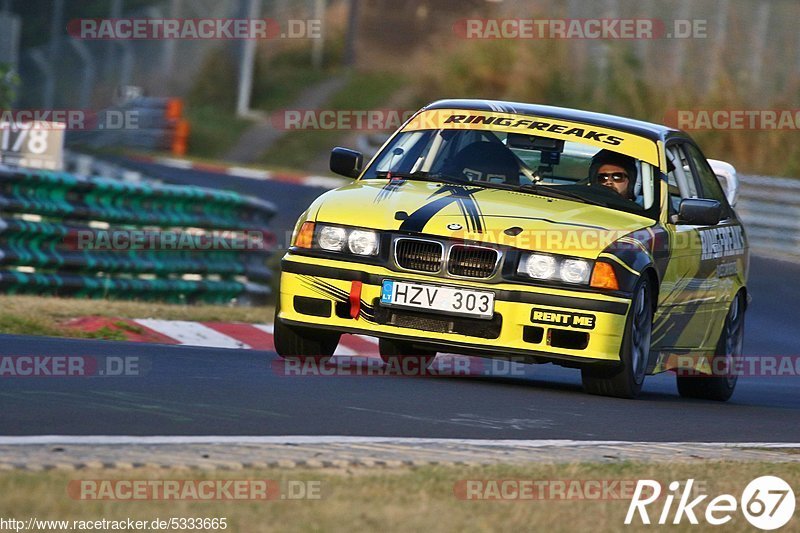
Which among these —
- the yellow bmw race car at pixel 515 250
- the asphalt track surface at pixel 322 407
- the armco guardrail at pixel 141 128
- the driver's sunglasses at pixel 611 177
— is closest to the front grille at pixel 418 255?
the yellow bmw race car at pixel 515 250

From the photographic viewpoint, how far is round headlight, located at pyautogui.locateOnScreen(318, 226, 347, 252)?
8383 mm

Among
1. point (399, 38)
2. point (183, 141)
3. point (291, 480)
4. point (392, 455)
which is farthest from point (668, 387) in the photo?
point (399, 38)

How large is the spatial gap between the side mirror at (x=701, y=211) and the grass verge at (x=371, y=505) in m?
3.50

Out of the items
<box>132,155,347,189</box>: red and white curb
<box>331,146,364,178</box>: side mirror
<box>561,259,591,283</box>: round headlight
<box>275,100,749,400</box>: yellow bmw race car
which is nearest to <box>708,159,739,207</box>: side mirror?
<box>275,100,749,400</box>: yellow bmw race car

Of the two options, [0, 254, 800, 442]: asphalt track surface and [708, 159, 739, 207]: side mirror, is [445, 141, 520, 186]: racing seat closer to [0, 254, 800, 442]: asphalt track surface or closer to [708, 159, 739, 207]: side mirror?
[0, 254, 800, 442]: asphalt track surface

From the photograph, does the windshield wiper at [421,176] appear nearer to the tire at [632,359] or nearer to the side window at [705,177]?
the tire at [632,359]

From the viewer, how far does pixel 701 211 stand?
907 centimetres

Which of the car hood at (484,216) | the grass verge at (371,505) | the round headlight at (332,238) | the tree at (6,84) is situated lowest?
the grass verge at (371,505)

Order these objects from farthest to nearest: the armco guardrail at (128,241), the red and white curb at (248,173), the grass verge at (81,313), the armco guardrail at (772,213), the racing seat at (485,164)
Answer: the red and white curb at (248,173) → the armco guardrail at (772,213) → the armco guardrail at (128,241) → the grass verge at (81,313) → the racing seat at (485,164)

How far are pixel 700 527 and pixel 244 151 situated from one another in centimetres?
3922

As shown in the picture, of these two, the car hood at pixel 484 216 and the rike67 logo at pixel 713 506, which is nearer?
the rike67 logo at pixel 713 506

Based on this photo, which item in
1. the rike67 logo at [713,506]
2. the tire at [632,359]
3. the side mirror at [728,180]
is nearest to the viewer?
the rike67 logo at [713,506]

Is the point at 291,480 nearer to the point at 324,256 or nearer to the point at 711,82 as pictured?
the point at 324,256

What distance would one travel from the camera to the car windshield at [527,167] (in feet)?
29.9
